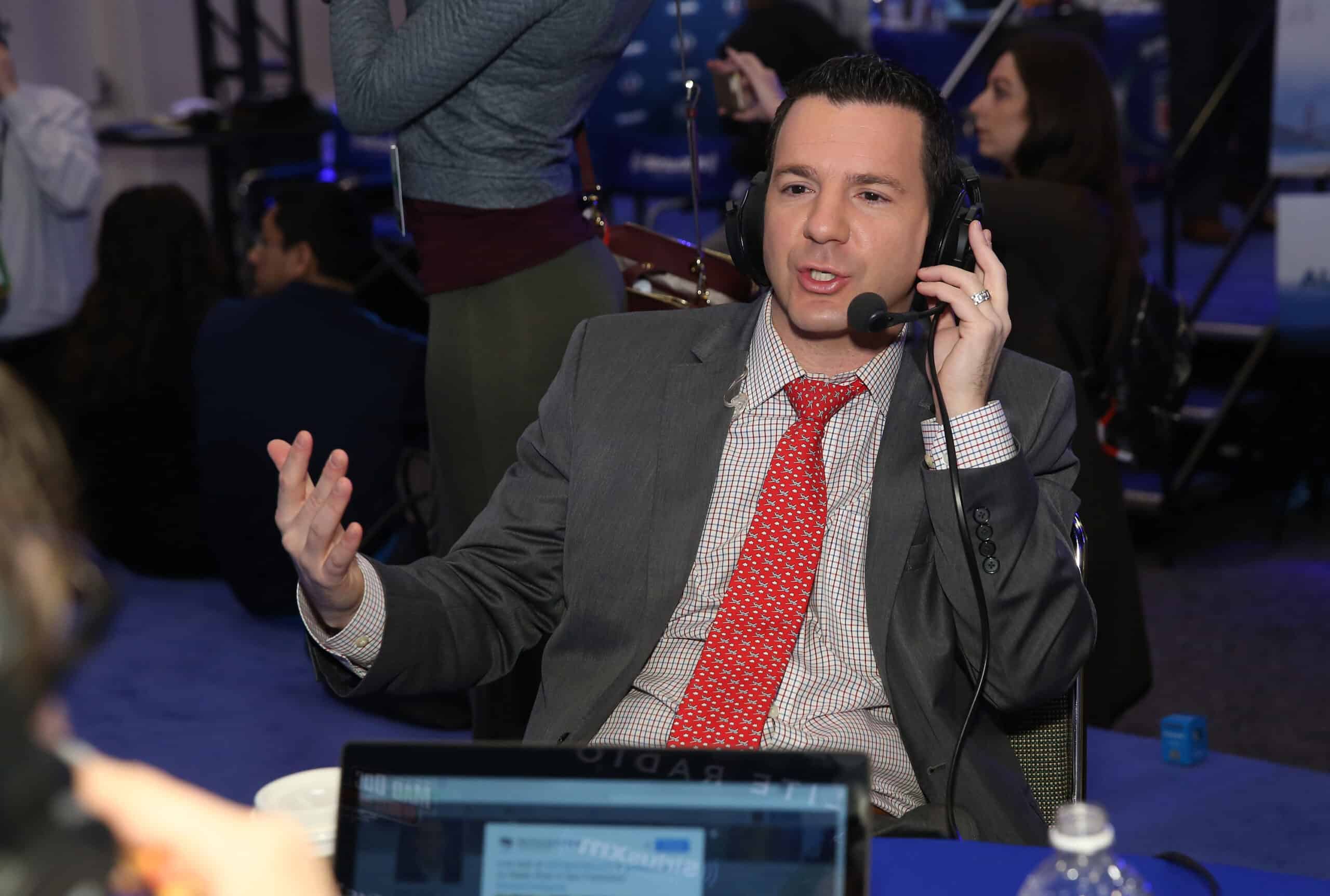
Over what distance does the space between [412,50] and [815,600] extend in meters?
1.00

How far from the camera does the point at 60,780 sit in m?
0.50

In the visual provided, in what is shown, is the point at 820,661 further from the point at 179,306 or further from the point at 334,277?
the point at 179,306

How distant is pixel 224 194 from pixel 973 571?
18.9 feet

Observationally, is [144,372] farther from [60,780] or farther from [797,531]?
[60,780]

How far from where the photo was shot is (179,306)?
4.16 m

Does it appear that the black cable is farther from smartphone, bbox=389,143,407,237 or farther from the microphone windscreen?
Result: smartphone, bbox=389,143,407,237

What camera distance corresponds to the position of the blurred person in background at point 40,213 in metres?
4.50

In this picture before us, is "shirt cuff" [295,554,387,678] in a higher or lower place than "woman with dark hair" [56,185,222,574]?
higher

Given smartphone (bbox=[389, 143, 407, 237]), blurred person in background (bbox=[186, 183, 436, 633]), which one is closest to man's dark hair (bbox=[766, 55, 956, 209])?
smartphone (bbox=[389, 143, 407, 237])

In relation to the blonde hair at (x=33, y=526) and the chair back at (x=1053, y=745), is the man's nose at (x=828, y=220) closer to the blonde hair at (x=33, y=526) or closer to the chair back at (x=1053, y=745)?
the chair back at (x=1053, y=745)

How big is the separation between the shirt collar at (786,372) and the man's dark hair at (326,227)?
224 cm

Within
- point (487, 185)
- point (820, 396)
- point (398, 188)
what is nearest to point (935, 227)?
point (820, 396)

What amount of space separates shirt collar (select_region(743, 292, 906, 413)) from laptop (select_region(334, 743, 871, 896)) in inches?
35.5

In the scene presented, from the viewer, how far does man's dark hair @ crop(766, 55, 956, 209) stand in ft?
5.72
